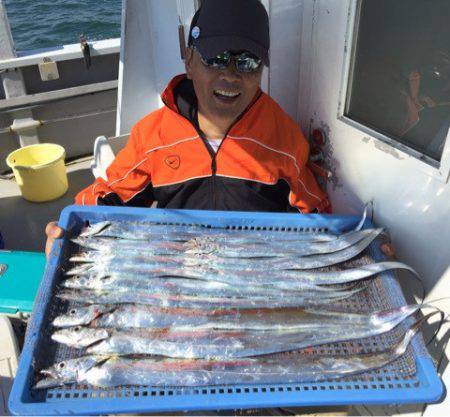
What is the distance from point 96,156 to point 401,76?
7.86 feet

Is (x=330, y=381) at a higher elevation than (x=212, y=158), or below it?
below

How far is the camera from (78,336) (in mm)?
1538

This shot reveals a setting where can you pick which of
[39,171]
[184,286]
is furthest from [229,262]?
[39,171]

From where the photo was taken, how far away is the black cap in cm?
189

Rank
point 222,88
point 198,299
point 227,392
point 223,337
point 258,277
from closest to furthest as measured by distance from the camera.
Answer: point 227,392
point 223,337
point 198,299
point 258,277
point 222,88

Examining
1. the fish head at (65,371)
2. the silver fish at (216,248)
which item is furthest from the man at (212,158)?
the fish head at (65,371)

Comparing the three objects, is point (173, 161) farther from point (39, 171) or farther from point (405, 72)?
point (39, 171)

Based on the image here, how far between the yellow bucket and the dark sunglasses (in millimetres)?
2562

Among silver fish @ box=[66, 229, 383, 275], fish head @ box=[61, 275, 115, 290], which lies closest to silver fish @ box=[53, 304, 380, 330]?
fish head @ box=[61, 275, 115, 290]

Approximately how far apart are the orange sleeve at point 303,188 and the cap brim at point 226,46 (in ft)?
1.93

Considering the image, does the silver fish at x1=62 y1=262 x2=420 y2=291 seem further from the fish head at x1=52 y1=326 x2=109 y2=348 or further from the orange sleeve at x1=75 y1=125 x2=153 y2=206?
the orange sleeve at x1=75 y1=125 x2=153 y2=206

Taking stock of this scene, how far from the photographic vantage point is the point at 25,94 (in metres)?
4.41

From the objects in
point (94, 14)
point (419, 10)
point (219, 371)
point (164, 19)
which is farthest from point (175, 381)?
point (94, 14)

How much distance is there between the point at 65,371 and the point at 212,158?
4.21ft
